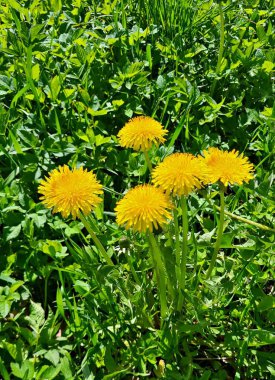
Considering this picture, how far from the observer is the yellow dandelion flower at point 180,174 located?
1.15m

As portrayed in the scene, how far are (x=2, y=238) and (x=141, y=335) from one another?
55 cm

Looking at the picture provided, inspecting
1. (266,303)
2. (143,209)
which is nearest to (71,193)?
(143,209)

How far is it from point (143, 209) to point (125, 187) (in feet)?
2.58

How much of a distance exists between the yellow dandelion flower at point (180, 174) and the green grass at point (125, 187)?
0.27 metres

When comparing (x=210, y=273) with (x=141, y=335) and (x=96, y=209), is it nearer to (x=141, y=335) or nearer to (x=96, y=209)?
(x=141, y=335)

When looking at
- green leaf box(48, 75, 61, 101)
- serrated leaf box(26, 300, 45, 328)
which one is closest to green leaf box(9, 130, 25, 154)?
green leaf box(48, 75, 61, 101)

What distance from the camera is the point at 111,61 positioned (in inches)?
94.1

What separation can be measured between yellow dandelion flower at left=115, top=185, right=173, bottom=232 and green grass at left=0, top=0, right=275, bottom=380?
0.80 feet

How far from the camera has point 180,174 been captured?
45.2 inches

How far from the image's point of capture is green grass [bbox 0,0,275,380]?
1408mm

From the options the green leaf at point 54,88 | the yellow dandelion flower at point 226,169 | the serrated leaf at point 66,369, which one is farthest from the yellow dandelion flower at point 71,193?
the green leaf at point 54,88

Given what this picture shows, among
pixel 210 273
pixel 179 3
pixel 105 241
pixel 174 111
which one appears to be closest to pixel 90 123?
pixel 174 111

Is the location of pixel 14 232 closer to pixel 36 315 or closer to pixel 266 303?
pixel 36 315

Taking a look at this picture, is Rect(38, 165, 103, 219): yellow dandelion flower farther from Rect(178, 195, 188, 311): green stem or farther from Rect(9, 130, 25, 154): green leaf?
Rect(9, 130, 25, 154): green leaf
